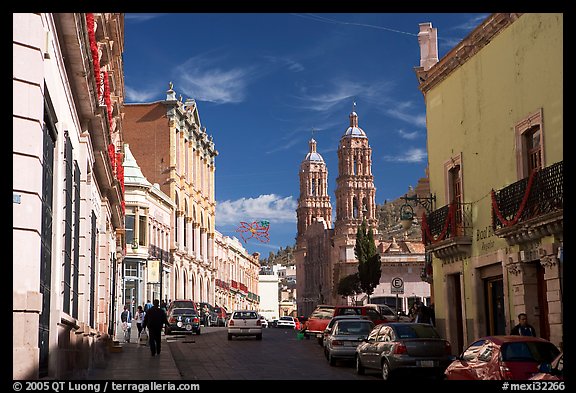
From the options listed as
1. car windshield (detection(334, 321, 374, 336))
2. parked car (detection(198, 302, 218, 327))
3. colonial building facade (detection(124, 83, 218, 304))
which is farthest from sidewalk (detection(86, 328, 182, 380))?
colonial building facade (detection(124, 83, 218, 304))

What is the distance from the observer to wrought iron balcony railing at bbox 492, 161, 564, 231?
19.5 m

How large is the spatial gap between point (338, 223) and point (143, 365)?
101179 mm

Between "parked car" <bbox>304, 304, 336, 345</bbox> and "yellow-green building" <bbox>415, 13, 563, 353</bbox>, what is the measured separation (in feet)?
25.6

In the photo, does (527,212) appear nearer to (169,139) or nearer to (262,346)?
(262,346)

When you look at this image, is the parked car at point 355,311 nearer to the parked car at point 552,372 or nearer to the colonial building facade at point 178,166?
the parked car at point 552,372

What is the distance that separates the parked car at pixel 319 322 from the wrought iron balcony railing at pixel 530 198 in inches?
584

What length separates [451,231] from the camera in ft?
88.6

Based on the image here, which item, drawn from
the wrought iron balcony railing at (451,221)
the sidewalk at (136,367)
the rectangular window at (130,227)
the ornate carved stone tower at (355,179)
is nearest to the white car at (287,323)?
the rectangular window at (130,227)

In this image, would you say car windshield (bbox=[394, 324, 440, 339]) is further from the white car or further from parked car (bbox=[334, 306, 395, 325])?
the white car

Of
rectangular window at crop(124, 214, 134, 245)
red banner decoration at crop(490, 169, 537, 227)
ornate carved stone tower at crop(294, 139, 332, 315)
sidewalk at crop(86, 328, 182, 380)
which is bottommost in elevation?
sidewalk at crop(86, 328, 182, 380)

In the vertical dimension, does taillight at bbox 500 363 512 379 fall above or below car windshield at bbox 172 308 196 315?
below
